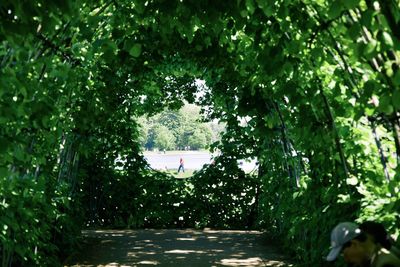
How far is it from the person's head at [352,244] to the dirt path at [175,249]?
194 inches

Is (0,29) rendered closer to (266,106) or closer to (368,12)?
(368,12)

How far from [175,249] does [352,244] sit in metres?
6.40

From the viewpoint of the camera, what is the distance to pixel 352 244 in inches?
102

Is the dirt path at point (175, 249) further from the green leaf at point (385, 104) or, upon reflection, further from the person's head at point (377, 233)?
the green leaf at point (385, 104)

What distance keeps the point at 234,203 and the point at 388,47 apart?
10332 mm

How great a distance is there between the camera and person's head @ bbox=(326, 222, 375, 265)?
253cm

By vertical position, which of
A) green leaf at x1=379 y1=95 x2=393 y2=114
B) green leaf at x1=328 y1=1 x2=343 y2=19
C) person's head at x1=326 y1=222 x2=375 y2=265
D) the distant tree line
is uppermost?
the distant tree line

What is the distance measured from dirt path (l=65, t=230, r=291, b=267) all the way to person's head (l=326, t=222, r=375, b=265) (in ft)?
16.1

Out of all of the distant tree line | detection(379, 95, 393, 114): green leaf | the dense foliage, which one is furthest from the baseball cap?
the distant tree line

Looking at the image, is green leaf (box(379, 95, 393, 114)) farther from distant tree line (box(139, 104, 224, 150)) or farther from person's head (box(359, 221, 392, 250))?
distant tree line (box(139, 104, 224, 150))

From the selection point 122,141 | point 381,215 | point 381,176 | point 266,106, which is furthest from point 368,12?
point 122,141

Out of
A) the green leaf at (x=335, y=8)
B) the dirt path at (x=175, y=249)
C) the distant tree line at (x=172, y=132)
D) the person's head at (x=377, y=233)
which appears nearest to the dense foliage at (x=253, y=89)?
the green leaf at (x=335, y=8)

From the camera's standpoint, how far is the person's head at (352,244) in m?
2.53

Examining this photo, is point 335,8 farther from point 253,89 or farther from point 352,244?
point 253,89
